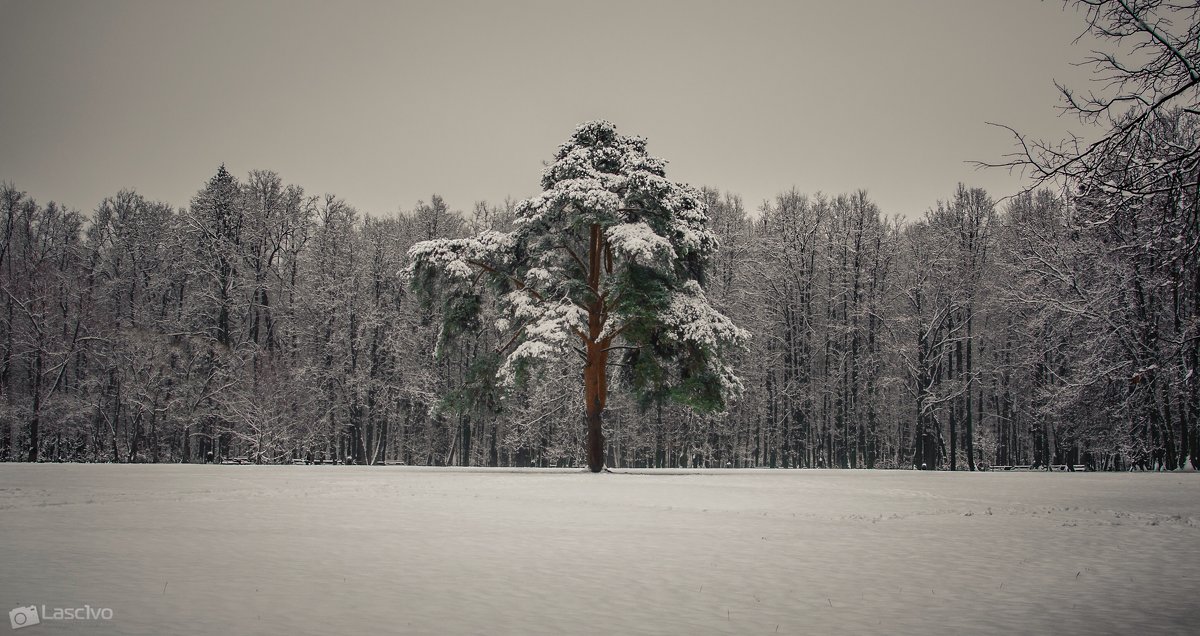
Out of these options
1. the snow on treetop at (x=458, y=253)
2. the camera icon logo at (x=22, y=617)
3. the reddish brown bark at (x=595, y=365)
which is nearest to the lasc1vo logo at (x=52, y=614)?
the camera icon logo at (x=22, y=617)

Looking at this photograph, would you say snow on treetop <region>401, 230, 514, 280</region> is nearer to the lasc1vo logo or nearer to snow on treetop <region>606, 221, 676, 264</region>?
snow on treetop <region>606, 221, 676, 264</region>

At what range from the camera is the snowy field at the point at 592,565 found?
22.6 feet

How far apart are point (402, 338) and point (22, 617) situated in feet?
134

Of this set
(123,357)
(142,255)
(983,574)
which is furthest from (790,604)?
(142,255)

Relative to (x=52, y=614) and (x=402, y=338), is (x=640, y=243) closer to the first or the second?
(x=402, y=338)

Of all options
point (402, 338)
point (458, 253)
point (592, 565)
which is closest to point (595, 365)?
point (458, 253)

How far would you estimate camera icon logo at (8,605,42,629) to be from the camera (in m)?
6.20

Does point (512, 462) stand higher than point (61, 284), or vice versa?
point (61, 284)

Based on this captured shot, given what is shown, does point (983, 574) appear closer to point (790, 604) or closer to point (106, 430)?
point (790, 604)

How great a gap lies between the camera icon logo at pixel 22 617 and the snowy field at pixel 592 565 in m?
0.13

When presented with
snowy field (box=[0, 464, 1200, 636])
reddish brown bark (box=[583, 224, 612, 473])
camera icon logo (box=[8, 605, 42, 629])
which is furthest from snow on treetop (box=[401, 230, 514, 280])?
camera icon logo (box=[8, 605, 42, 629])

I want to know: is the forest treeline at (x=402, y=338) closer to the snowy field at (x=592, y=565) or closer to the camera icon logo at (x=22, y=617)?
the snowy field at (x=592, y=565)

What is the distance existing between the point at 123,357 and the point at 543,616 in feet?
142

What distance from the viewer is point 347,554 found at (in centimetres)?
1002
